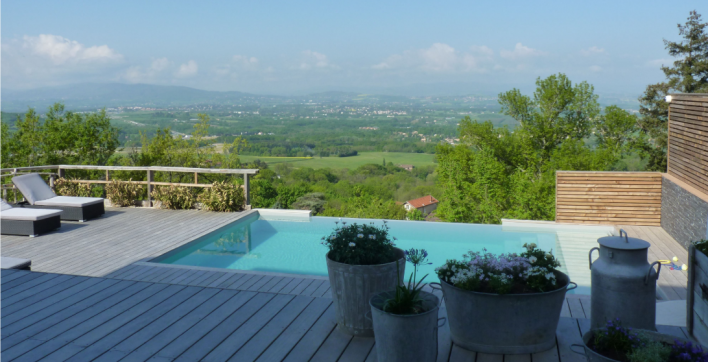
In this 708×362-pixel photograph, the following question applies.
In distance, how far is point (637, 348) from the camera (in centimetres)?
179

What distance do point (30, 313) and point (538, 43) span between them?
68775 millimetres

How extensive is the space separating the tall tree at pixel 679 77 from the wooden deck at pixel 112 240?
21.9 metres

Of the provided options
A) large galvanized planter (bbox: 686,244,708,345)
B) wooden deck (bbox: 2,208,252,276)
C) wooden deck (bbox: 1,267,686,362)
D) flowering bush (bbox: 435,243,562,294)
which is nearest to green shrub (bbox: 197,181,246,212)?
wooden deck (bbox: 2,208,252,276)

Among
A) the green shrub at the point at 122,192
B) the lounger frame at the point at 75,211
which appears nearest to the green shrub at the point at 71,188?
the green shrub at the point at 122,192

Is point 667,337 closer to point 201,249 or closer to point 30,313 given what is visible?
point 30,313

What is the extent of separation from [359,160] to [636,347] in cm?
3344

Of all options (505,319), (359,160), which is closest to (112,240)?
(505,319)

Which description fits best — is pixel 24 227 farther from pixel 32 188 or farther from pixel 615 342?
pixel 615 342

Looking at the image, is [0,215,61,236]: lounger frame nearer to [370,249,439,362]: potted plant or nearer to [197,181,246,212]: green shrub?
[197,181,246,212]: green shrub

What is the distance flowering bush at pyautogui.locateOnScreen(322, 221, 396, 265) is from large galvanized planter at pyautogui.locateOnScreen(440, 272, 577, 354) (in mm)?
439

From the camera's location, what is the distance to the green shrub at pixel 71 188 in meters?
8.71

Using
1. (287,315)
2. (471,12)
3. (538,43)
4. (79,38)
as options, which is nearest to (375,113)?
(471,12)

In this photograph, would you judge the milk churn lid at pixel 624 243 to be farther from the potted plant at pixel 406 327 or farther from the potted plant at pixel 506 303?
the potted plant at pixel 406 327

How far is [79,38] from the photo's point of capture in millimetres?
58969
